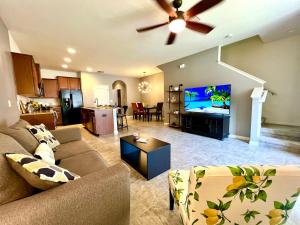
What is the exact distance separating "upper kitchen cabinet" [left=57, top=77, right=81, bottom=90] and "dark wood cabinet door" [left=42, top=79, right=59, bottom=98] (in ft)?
0.62

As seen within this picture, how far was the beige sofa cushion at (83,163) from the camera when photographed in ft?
4.63

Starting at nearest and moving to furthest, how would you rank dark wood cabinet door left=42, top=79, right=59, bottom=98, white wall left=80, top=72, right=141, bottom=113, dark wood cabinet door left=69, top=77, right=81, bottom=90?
dark wood cabinet door left=42, top=79, right=59, bottom=98 → dark wood cabinet door left=69, top=77, right=81, bottom=90 → white wall left=80, top=72, right=141, bottom=113

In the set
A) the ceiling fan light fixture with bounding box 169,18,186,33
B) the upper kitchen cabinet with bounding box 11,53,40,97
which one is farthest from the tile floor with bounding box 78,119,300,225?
the ceiling fan light fixture with bounding box 169,18,186,33

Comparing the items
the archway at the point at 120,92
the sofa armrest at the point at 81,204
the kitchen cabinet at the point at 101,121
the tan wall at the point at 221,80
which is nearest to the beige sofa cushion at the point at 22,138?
the sofa armrest at the point at 81,204

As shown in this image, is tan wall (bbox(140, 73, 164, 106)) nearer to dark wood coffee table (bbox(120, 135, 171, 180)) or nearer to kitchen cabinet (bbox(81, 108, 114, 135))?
kitchen cabinet (bbox(81, 108, 114, 135))

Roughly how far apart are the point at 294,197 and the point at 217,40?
3.83 metres

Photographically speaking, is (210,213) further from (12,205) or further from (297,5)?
(297,5)

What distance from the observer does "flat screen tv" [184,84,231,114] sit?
12.5ft

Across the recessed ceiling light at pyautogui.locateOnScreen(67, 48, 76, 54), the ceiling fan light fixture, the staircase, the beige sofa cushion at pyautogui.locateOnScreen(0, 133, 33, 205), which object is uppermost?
the recessed ceiling light at pyautogui.locateOnScreen(67, 48, 76, 54)

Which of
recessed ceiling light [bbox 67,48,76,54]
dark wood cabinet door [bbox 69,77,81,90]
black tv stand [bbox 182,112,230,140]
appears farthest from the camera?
dark wood cabinet door [bbox 69,77,81,90]

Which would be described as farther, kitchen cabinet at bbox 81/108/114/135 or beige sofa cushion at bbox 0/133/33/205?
kitchen cabinet at bbox 81/108/114/135

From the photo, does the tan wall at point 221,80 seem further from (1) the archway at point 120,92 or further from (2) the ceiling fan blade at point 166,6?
(1) the archway at point 120,92

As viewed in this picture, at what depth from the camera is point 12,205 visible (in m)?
0.71

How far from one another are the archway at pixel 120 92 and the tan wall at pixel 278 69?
620 cm
